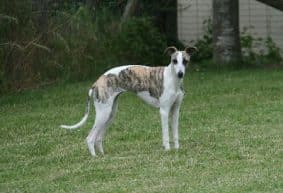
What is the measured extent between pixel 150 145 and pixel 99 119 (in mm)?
889

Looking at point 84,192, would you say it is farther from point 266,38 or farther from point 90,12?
point 266,38

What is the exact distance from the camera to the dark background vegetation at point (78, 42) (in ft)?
52.9

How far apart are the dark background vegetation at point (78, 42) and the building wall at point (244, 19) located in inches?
24.9

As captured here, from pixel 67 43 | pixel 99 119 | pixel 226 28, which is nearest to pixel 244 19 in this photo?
pixel 226 28

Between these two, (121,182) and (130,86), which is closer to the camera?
(121,182)

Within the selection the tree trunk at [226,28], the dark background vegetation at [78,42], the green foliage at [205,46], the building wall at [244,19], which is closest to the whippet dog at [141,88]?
the dark background vegetation at [78,42]

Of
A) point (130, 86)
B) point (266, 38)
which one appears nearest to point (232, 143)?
point (130, 86)

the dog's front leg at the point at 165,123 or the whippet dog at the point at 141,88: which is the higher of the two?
the whippet dog at the point at 141,88

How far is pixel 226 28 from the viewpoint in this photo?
17.9m

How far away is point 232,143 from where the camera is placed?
9.96 metres

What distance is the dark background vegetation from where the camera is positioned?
1612 centimetres

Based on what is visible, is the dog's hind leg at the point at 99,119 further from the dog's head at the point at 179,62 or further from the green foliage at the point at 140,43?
the green foliage at the point at 140,43

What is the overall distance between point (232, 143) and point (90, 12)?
919 cm

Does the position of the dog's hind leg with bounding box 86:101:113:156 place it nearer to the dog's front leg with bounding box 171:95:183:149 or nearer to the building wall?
the dog's front leg with bounding box 171:95:183:149
